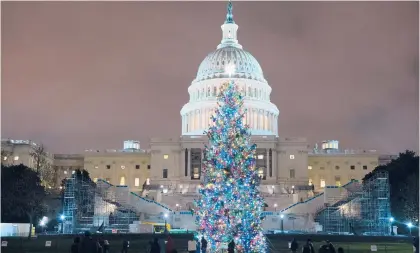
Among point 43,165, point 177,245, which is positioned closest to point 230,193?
point 177,245

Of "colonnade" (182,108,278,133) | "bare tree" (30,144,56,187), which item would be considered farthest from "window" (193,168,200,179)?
"bare tree" (30,144,56,187)

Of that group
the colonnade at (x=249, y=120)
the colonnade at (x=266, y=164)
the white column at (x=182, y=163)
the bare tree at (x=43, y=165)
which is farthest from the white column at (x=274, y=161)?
the bare tree at (x=43, y=165)

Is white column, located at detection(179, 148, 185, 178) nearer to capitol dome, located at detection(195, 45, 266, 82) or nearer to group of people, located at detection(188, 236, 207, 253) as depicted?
capitol dome, located at detection(195, 45, 266, 82)

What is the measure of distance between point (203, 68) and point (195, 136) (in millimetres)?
26635

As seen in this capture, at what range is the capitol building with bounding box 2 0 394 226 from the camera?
111 metres

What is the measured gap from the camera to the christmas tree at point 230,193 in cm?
2977

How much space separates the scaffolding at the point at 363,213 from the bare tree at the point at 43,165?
57925 mm

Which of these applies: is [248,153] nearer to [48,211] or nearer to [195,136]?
[48,211]

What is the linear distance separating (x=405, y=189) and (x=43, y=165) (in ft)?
255

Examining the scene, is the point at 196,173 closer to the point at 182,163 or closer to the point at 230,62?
the point at 182,163

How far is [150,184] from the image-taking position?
11381 centimetres

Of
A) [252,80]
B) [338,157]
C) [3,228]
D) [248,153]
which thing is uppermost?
[252,80]

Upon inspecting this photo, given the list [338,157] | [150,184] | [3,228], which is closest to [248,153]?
[3,228]

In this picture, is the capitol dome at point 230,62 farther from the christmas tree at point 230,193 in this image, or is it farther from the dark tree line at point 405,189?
the christmas tree at point 230,193
